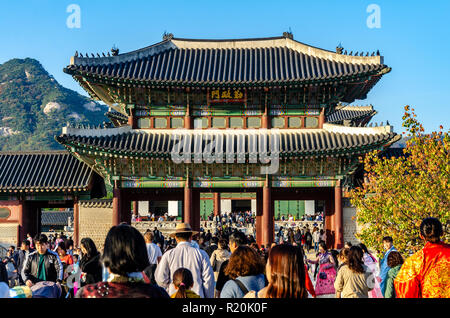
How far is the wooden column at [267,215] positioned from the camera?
2523cm

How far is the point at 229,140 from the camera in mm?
25656

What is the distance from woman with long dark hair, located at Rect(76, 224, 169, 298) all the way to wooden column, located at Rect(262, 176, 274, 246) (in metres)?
21.0

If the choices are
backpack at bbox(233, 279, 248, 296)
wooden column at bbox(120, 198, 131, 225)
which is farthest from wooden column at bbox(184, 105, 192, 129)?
backpack at bbox(233, 279, 248, 296)

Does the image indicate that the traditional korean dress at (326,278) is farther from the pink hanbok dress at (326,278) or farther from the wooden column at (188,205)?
the wooden column at (188,205)

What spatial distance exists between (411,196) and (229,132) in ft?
35.4

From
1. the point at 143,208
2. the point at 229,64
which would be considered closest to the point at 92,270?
the point at 229,64

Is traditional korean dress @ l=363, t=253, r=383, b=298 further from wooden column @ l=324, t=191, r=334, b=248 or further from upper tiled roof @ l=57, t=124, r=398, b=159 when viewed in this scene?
Result: wooden column @ l=324, t=191, r=334, b=248

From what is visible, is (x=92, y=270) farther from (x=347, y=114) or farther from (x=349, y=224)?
(x=347, y=114)

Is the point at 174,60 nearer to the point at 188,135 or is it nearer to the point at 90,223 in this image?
the point at 188,135

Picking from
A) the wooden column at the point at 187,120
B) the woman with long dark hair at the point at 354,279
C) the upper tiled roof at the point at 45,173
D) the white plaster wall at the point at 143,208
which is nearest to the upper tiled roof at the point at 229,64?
the wooden column at the point at 187,120

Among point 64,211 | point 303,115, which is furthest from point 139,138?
point 64,211

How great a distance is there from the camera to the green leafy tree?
16891 mm

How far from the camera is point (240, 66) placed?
1070 inches

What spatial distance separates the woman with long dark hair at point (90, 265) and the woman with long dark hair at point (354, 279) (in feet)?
12.7
